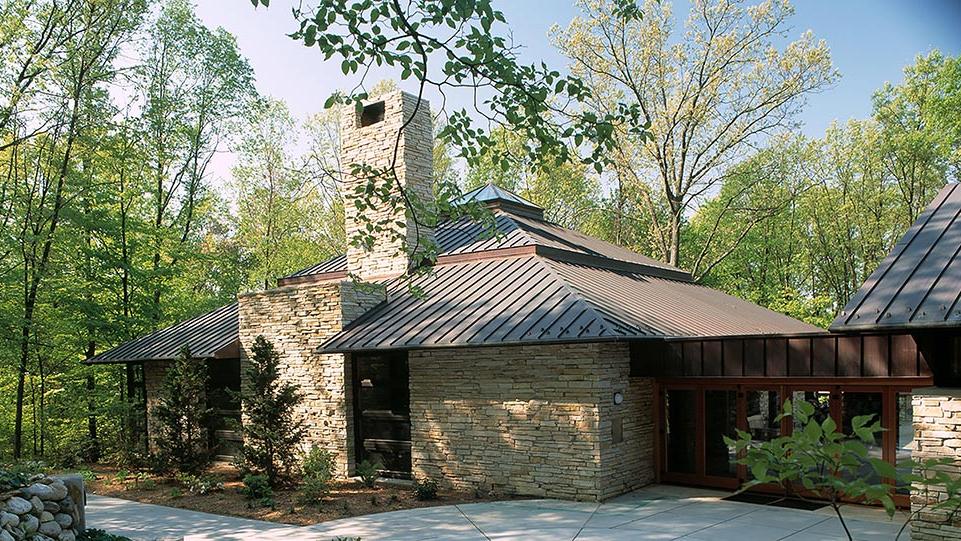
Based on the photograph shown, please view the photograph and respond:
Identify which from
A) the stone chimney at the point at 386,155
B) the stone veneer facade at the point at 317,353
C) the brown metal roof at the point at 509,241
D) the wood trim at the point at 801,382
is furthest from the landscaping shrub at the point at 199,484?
the wood trim at the point at 801,382

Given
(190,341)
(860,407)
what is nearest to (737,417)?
(860,407)

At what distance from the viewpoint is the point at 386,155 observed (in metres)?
13.8

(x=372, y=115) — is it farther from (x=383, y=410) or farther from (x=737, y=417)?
(x=737, y=417)

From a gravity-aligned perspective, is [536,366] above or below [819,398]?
above

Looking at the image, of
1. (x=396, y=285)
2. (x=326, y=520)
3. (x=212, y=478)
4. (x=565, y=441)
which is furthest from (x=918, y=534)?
(x=212, y=478)

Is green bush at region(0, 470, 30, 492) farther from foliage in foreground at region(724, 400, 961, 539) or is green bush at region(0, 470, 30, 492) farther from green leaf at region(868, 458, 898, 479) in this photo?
green leaf at region(868, 458, 898, 479)

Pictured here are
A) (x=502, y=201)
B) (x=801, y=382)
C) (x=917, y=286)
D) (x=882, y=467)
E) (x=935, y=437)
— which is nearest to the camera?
(x=882, y=467)

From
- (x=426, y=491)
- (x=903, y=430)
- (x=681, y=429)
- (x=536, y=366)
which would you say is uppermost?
(x=536, y=366)

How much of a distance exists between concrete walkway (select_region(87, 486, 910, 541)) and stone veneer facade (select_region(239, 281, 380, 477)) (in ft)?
9.30

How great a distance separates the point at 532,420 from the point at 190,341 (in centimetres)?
858

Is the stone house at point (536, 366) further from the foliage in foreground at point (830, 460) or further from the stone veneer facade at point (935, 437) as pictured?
the foliage in foreground at point (830, 460)

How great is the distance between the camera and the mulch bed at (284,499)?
31.5 feet

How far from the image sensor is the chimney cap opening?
14.3 m

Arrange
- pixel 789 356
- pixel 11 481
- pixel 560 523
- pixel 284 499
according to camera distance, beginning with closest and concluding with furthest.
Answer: pixel 11 481 → pixel 560 523 → pixel 789 356 → pixel 284 499
